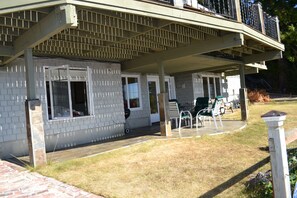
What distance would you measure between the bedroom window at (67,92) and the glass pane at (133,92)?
3.06m

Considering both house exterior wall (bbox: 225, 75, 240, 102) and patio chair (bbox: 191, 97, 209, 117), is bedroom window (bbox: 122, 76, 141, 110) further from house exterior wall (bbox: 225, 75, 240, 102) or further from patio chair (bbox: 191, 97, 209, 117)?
house exterior wall (bbox: 225, 75, 240, 102)

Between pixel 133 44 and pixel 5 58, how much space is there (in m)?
3.38

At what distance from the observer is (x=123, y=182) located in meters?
5.51

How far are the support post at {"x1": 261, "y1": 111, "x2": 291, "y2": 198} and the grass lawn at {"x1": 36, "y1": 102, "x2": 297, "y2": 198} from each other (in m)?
0.95

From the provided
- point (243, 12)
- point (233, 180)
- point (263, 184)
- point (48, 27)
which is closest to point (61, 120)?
point (48, 27)

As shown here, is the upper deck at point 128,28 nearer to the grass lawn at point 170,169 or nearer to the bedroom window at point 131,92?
the bedroom window at point 131,92

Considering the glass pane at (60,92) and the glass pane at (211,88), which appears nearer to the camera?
the glass pane at (60,92)

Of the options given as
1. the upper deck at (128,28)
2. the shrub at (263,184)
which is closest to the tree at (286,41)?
the upper deck at (128,28)

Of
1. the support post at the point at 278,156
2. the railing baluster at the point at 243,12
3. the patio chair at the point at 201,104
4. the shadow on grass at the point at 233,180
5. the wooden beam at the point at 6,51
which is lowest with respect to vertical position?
the shadow on grass at the point at 233,180

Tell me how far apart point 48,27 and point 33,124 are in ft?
7.08

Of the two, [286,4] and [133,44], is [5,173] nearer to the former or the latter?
[133,44]

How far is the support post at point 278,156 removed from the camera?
386 centimetres

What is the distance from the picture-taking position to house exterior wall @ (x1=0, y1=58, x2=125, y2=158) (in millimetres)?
8086

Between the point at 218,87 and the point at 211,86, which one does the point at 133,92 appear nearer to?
the point at 211,86
